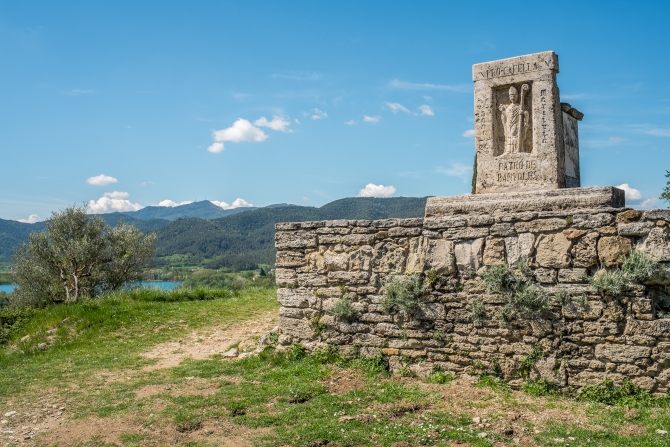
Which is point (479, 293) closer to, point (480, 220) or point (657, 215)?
point (480, 220)

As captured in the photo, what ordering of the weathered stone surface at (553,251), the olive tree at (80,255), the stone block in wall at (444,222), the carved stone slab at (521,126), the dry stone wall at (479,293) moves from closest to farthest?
the dry stone wall at (479,293)
the weathered stone surface at (553,251)
the stone block in wall at (444,222)
the carved stone slab at (521,126)
the olive tree at (80,255)

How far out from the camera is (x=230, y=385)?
723cm

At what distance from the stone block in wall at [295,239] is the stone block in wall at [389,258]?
1014mm

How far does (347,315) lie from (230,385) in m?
1.84

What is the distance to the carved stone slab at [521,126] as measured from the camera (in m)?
7.37

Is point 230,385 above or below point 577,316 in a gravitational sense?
below

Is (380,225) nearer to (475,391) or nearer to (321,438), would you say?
(475,391)

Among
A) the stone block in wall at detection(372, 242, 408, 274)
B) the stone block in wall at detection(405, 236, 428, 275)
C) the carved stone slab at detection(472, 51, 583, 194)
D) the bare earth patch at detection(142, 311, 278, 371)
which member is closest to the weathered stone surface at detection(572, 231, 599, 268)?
the carved stone slab at detection(472, 51, 583, 194)

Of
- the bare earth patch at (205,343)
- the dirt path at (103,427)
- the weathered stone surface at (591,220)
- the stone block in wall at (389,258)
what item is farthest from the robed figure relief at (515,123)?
the bare earth patch at (205,343)

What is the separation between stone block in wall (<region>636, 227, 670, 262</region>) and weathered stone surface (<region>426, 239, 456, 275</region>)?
2125 millimetres

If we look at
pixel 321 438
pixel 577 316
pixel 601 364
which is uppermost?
pixel 577 316

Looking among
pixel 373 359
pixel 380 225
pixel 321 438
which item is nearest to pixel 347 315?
pixel 373 359

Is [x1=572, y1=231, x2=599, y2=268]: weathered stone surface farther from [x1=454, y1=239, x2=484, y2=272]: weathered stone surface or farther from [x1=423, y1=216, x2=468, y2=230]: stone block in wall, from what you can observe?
[x1=423, y1=216, x2=468, y2=230]: stone block in wall

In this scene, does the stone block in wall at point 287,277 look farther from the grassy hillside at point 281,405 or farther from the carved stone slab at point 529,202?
the carved stone slab at point 529,202
